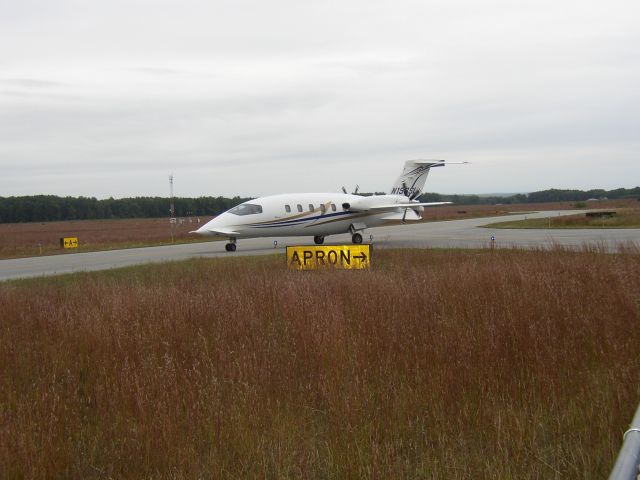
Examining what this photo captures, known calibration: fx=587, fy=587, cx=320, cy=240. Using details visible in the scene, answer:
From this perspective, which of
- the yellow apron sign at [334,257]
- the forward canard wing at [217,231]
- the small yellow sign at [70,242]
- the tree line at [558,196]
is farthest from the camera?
the tree line at [558,196]

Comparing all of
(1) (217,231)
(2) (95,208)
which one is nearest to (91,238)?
(1) (217,231)

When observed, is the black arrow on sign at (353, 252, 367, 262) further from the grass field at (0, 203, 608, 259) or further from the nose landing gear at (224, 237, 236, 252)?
the grass field at (0, 203, 608, 259)

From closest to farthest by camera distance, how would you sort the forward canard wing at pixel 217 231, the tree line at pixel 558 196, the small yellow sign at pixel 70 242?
the forward canard wing at pixel 217 231, the small yellow sign at pixel 70 242, the tree line at pixel 558 196

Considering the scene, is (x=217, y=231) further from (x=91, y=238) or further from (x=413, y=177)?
(x=91, y=238)

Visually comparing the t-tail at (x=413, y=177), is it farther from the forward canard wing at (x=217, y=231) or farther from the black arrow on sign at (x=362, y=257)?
the black arrow on sign at (x=362, y=257)

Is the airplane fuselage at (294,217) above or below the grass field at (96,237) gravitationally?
above

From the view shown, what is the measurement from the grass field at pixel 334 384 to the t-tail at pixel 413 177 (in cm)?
2217

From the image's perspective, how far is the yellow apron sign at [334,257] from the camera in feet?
50.4

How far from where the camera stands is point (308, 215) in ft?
86.2

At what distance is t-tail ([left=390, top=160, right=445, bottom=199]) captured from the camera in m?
30.9

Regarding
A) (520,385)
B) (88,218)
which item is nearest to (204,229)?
(520,385)

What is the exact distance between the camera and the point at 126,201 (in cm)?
11931

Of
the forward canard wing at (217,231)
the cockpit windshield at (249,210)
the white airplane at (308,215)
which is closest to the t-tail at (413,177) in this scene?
the white airplane at (308,215)

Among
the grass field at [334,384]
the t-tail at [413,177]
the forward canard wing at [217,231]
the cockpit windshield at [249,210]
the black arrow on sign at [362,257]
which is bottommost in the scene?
the grass field at [334,384]
